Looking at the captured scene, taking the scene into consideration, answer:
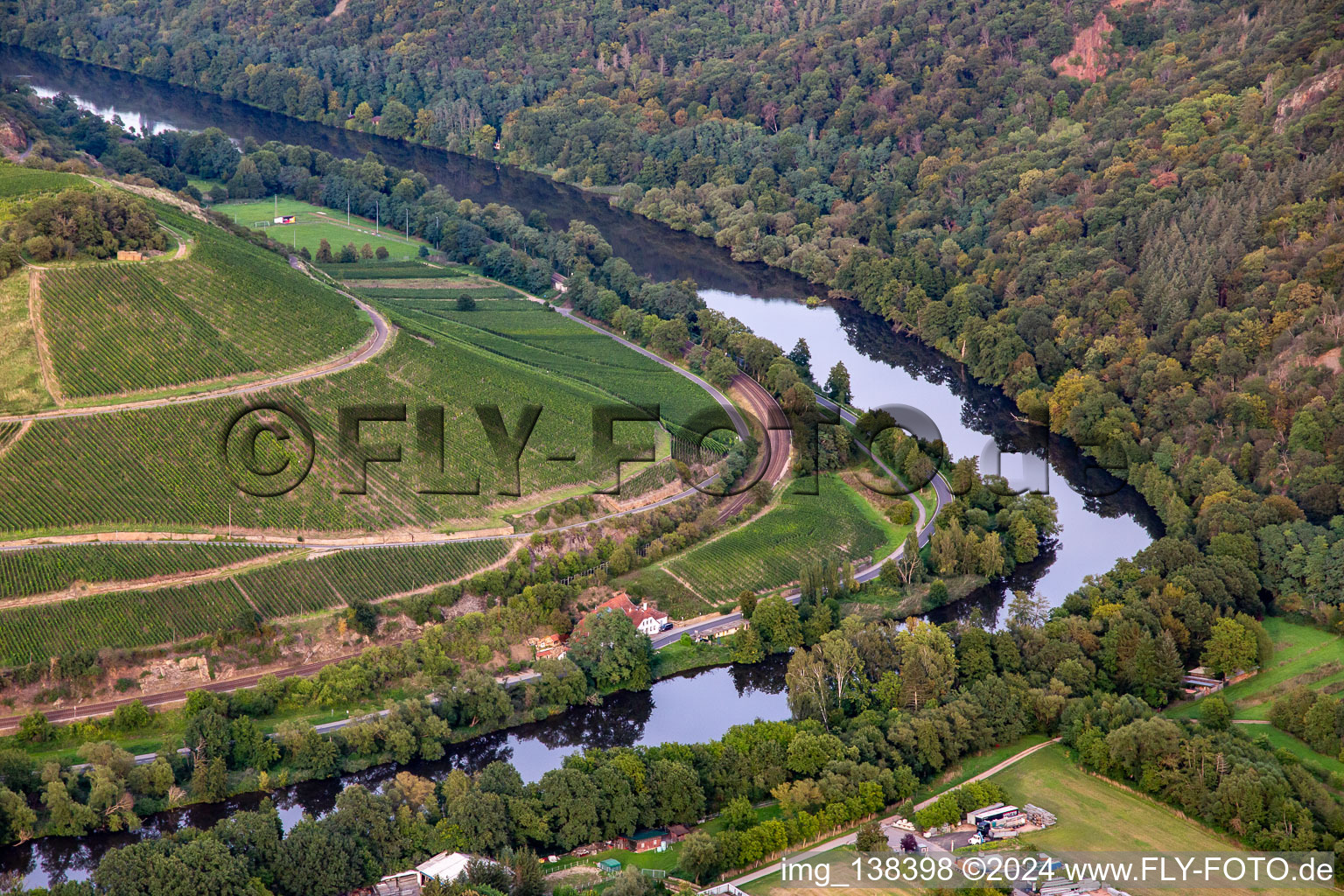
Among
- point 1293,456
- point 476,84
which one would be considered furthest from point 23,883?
point 476,84

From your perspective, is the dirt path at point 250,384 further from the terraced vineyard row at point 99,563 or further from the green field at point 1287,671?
the green field at point 1287,671

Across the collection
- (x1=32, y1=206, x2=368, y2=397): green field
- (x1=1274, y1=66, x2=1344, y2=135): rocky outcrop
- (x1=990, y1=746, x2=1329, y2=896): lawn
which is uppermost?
(x1=1274, y1=66, x2=1344, y2=135): rocky outcrop

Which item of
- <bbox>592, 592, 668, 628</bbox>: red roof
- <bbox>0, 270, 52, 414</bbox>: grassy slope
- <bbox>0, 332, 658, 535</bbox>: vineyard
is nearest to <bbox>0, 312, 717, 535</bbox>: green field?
<bbox>0, 332, 658, 535</bbox>: vineyard

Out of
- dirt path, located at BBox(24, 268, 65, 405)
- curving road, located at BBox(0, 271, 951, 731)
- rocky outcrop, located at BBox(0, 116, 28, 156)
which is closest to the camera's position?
curving road, located at BBox(0, 271, 951, 731)

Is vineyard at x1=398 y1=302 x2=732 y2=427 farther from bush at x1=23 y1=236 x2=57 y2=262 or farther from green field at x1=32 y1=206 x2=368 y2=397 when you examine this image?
bush at x1=23 y1=236 x2=57 y2=262

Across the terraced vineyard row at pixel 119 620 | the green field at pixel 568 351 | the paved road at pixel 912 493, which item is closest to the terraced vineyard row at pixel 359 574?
the terraced vineyard row at pixel 119 620

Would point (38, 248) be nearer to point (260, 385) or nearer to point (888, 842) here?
point (260, 385)

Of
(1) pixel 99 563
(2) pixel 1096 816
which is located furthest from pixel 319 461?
(2) pixel 1096 816
